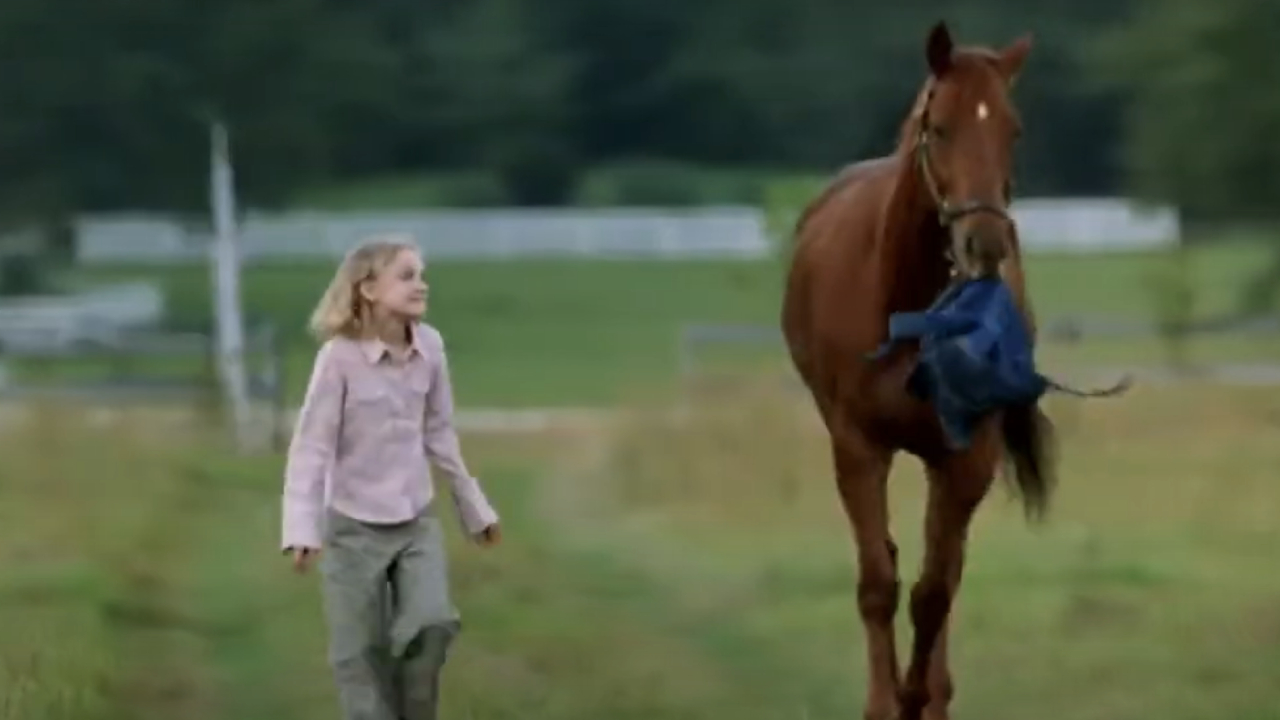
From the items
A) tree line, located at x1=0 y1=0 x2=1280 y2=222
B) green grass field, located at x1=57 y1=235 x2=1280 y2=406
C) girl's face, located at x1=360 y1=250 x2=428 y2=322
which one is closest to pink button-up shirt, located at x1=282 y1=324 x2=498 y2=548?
girl's face, located at x1=360 y1=250 x2=428 y2=322

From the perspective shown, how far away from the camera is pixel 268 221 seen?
63688 millimetres

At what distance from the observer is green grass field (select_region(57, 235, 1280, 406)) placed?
43.4 meters

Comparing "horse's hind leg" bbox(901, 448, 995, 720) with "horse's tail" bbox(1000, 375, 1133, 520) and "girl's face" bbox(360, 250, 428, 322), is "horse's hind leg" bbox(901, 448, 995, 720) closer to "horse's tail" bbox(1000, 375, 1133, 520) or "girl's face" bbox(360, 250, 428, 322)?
"horse's tail" bbox(1000, 375, 1133, 520)

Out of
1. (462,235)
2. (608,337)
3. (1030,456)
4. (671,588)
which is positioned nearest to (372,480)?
(1030,456)

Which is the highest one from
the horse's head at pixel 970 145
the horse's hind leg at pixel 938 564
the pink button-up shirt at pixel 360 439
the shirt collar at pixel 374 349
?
the horse's head at pixel 970 145

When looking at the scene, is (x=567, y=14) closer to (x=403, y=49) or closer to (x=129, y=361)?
(x=403, y=49)

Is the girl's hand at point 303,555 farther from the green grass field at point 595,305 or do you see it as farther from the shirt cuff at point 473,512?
the green grass field at point 595,305

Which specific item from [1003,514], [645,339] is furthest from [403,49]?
[1003,514]

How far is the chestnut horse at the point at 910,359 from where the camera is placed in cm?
892

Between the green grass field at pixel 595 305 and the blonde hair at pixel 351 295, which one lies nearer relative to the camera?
the blonde hair at pixel 351 295

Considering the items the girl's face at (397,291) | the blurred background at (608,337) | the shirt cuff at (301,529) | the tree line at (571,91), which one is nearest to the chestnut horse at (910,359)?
the blurred background at (608,337)

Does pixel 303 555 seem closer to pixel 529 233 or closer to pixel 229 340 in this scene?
pixel 229 340

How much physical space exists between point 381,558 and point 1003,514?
10.2 metres

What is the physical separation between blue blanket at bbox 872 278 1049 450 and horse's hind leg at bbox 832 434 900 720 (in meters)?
0.50
